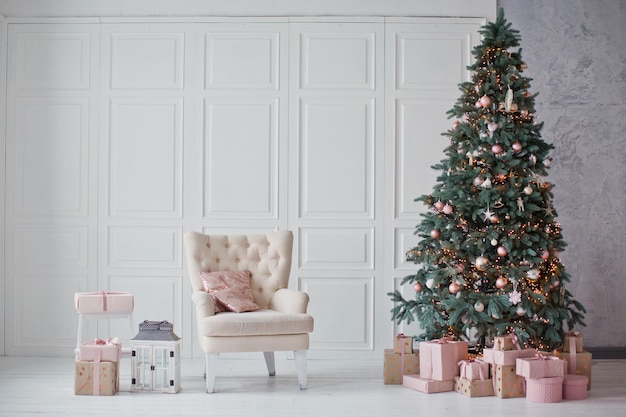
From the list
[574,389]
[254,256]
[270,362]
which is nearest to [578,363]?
[574,389]

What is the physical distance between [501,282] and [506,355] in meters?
0.47

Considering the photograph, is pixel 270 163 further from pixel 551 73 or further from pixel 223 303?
pixel 551 73

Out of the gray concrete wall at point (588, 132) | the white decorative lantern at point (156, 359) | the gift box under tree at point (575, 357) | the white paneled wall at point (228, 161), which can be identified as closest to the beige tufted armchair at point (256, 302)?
the white decorative lantern at point (156, 359)

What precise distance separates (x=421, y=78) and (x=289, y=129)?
1092 millimetres

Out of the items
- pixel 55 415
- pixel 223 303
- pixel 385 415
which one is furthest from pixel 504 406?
pixel 55 415

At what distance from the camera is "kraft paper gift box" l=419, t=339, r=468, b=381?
477 centimetres

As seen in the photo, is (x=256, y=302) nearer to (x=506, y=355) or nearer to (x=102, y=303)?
(x=102, y=303)

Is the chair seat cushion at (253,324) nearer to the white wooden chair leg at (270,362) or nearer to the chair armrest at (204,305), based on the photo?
the chair armrest at (204,305)

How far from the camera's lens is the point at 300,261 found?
240 inches

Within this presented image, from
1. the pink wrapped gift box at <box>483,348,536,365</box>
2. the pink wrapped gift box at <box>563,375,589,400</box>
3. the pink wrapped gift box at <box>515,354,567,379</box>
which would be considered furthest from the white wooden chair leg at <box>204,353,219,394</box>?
the pink wrapped gift box at <box>563,375,589,400</box>

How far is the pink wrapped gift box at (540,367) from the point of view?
14.9 ft

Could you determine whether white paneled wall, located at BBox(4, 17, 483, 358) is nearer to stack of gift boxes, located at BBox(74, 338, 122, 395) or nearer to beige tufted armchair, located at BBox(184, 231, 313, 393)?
beige tufted armchair, located at BBox(184, 231, 313, 393)

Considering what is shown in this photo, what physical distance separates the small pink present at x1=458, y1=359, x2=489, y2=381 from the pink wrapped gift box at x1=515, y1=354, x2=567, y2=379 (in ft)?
0.65

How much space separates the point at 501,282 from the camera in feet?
16.0
